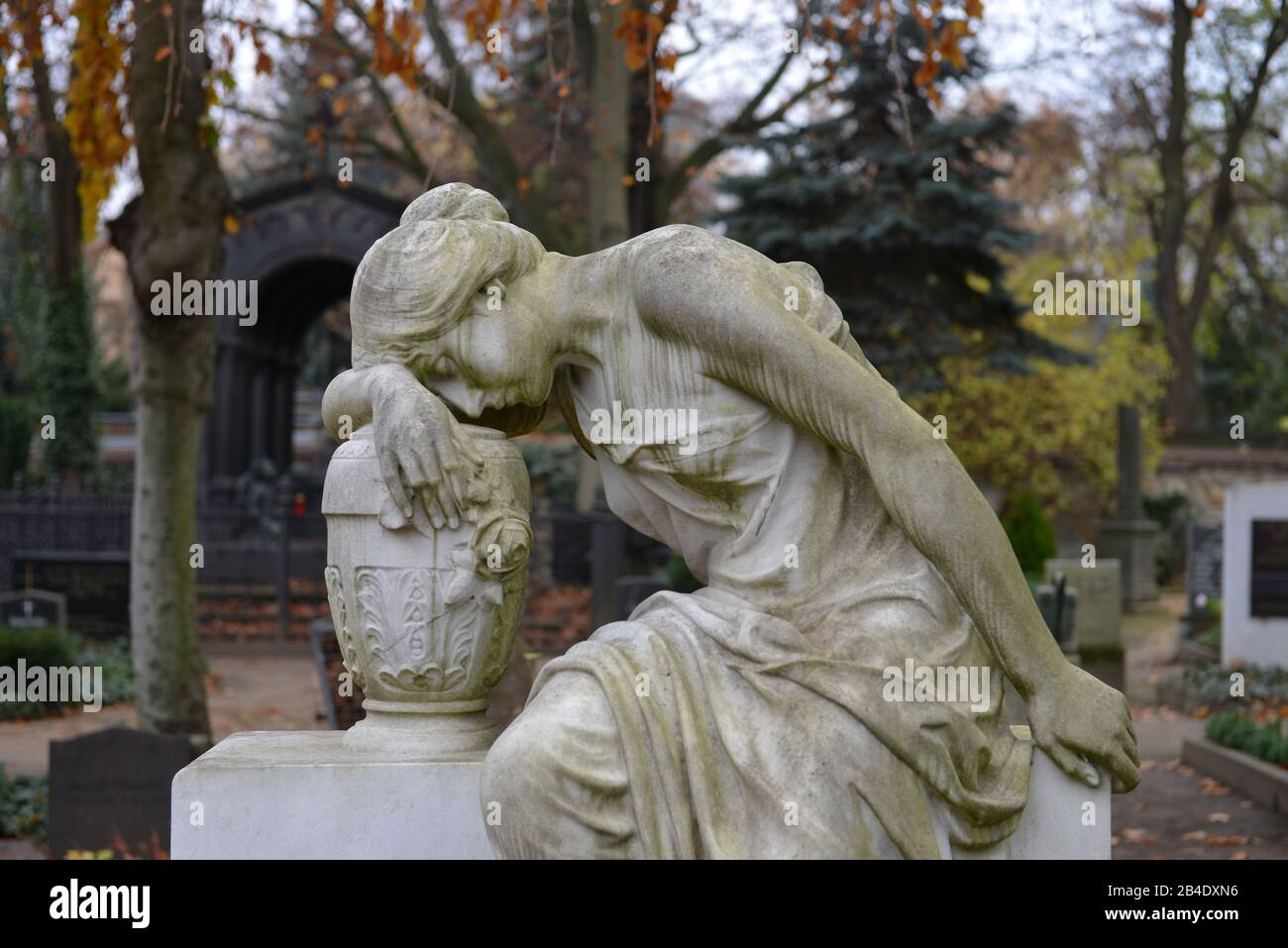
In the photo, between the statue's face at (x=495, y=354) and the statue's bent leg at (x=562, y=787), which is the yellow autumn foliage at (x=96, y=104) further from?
the statue's bent leg at (x=562, y=787)

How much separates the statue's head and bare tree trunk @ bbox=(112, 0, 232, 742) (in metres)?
4.95

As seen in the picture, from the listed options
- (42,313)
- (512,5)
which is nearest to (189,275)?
(512,5)

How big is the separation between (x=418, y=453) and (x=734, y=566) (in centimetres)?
71

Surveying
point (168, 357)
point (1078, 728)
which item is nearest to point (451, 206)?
point (1078, 728)

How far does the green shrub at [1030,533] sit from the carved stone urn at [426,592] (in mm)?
15195

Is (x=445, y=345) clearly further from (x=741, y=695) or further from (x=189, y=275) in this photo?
(x=189, y=275)

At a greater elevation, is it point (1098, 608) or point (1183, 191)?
point (1183, 191)

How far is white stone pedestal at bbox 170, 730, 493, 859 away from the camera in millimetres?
2996

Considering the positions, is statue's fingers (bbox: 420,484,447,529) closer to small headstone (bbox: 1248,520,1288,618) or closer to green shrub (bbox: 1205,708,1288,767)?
green shrub (bbox: 1205,708,1288,767)

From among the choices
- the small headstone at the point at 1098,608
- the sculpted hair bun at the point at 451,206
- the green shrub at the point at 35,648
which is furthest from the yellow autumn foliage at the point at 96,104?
the small headstone at the point at 1098,608

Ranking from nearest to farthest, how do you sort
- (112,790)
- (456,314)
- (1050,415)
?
(456,314) < (112,790) < (1050,415)

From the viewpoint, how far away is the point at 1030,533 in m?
18.2

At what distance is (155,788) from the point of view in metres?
6.79

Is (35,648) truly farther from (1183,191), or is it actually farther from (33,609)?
(1183,191)
